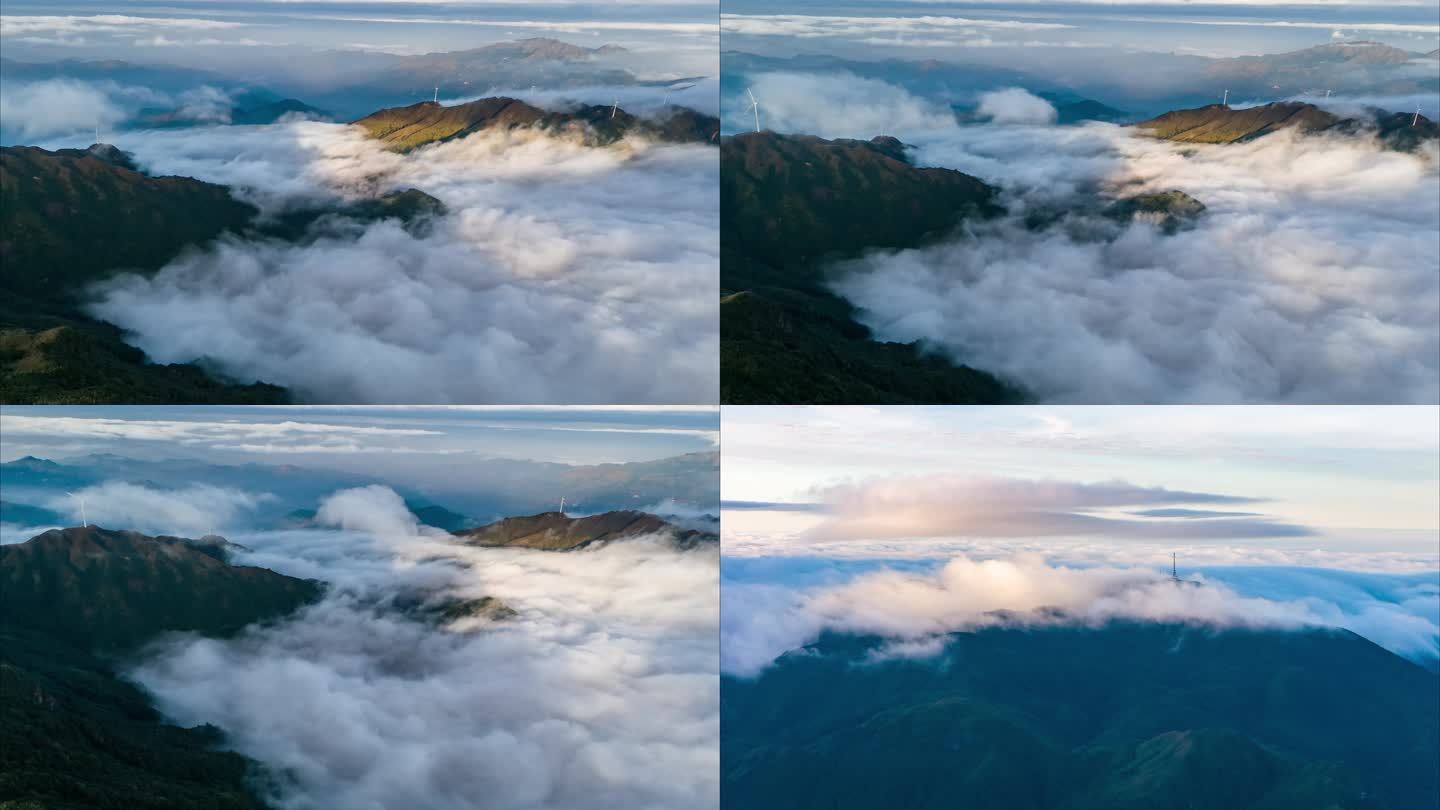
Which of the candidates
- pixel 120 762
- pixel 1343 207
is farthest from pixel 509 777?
pixel 1343 207

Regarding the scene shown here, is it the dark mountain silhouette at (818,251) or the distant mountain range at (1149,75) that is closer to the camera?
the dark mountain silhouette at (818,251)

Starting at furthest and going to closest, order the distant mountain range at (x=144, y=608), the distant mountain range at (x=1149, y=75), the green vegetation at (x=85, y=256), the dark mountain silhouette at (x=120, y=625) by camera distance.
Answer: the distant mountain range at (x=1149, y=75)
the green vegetation at (x=85, y=256)
the distant mountain range at (x=144, y=608)
the dark mountain silhouette at (x=120, y=625)

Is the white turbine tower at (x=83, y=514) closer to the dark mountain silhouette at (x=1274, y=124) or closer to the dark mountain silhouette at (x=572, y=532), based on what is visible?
the dark mountain silhouette at (x=572, y=532)

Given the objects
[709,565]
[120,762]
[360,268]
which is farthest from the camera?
[360,268]

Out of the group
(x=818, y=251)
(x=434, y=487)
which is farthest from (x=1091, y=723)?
(x=434, y=487)

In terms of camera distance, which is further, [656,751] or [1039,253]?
[1039,253]

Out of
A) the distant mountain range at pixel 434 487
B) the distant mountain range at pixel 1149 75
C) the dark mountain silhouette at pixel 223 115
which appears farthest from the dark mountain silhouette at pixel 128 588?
the distant mountain range at pixel 1149 75

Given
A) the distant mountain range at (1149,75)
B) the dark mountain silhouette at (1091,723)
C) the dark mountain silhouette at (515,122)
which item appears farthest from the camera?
the dark mountain silhouette at (515,122)

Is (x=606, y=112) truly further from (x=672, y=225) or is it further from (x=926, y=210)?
(x=926, y=210)
